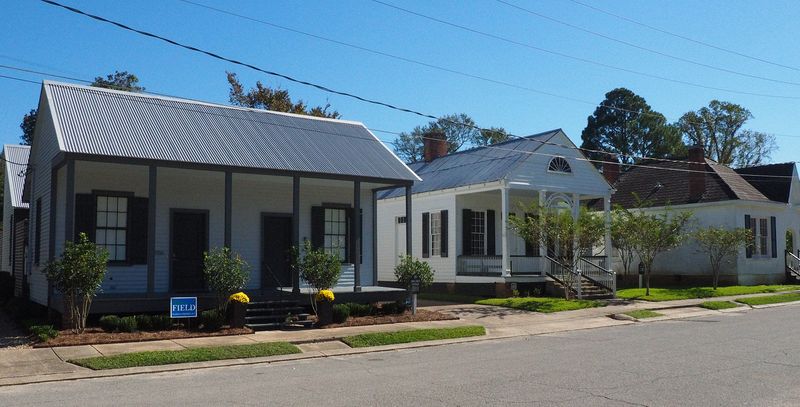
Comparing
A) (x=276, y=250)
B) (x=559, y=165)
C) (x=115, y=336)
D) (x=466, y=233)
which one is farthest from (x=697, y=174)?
(x=115, y=336)

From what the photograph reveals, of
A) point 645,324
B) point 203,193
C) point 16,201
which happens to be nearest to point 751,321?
point 645,324

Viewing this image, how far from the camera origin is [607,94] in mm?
70438

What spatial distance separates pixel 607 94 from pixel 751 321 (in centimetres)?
5394

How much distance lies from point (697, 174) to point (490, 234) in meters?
11.9

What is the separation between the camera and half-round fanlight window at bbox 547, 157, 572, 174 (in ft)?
90.3

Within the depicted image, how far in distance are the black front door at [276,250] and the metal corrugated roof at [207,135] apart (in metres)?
2.38

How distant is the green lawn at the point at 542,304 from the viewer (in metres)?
22.3

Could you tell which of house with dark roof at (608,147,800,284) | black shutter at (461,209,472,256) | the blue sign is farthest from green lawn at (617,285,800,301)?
the blue sign

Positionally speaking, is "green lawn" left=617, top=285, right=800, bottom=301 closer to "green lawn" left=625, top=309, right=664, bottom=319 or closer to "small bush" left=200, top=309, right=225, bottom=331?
"green lawn" left=625, top=309, right=664, bottom=319

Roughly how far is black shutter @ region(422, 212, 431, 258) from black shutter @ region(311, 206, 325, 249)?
26.7 feet

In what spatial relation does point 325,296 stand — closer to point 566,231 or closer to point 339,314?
point 339,314

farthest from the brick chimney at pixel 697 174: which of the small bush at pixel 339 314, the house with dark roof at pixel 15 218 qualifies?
the house with dark roof at pixel 15 218

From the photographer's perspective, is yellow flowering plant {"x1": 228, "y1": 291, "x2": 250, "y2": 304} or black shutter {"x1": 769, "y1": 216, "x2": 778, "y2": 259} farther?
black shutter {"x1": 769, "y1": 216, "x2": 778, "y2": 259}

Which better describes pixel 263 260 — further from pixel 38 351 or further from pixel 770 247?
pixel 770 247
